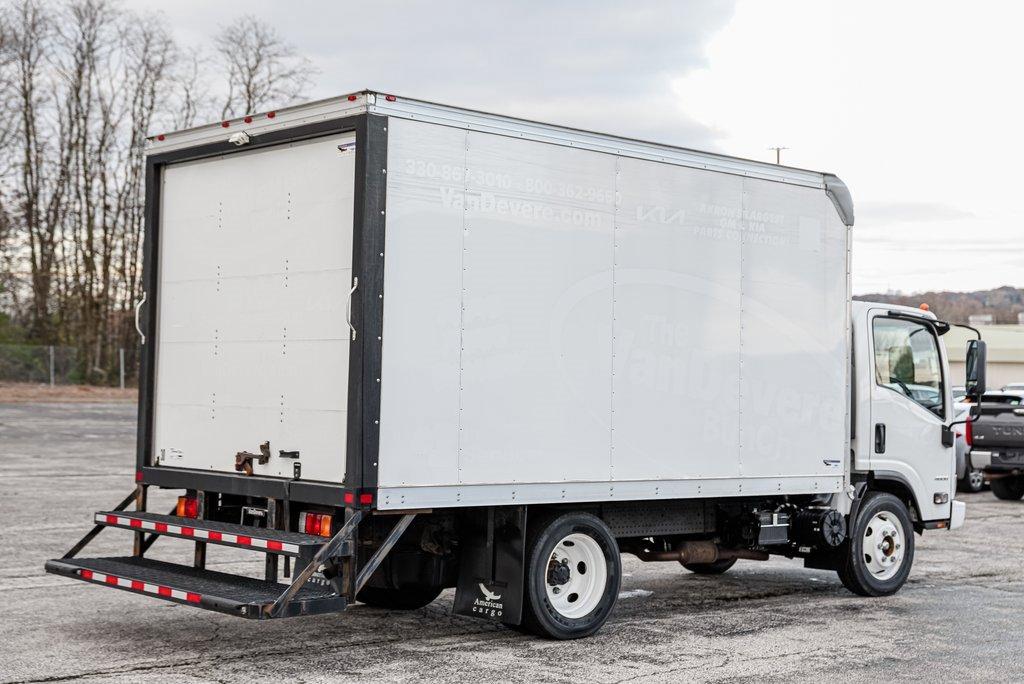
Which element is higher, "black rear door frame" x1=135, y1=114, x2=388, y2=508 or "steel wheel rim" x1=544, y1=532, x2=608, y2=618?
"black rear door frame" x1=135, y1=114, x2=388, y2=508

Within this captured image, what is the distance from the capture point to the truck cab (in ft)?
33.9

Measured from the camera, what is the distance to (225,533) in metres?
7.73

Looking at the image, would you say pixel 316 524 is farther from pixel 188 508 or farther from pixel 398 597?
pixel 398 597

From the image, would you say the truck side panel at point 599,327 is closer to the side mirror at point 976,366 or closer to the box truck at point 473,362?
the box truck at point 473,362

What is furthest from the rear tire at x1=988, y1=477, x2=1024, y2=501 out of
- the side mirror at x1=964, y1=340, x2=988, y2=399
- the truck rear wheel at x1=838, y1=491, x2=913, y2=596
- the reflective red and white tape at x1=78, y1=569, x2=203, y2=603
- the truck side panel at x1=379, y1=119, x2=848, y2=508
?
the reflective red and white tape at x1=78, y1=569, x2=203, y2=603

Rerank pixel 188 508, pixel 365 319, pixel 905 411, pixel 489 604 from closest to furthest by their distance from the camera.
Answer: pixel 365 319 → pixel 489 604 → pixel 188 508 → pixel 905 411

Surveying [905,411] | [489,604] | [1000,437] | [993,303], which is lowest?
[489,604]

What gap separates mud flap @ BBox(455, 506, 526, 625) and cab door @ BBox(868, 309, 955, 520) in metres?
3.71

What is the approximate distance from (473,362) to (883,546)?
15.0 feet

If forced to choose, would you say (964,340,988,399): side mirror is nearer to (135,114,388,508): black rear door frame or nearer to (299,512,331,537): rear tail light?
(135,114,388,508): black rear door frame

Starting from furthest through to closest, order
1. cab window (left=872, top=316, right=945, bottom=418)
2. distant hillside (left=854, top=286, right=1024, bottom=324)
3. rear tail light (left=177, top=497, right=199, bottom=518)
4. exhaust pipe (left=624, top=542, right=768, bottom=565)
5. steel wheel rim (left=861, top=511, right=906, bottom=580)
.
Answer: distant hillside (left=854, top=286, right=1024, bottom=324)
cab window (left=872, top=316, right=945, bottom=418)
steel wheel rim (left=861, top=511, right=906, bottom=580)
exhaust pipe (left=624, top=542, right=768, bottom=565)
rear tail light (left=177, top=497, right=199, bottom=518)

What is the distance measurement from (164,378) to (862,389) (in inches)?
216

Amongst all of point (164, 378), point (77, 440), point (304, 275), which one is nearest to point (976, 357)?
point (304, 275)

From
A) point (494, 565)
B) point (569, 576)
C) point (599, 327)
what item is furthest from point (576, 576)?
point (599, 327)
